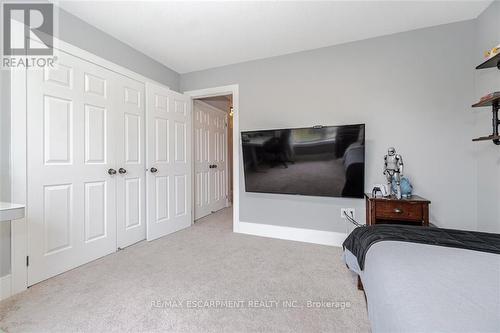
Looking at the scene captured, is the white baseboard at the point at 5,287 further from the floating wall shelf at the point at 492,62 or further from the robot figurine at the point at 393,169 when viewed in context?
the floating wall shelf at the point at 492,62

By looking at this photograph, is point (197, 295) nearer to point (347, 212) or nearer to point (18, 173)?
point (18, 173)

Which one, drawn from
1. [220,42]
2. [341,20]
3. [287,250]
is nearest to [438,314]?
[287,250]

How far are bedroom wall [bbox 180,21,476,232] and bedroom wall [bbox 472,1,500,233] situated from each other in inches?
2.3

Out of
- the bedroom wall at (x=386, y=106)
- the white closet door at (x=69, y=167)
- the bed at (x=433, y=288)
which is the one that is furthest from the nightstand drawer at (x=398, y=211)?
the white closet door at (x=69, y=167)

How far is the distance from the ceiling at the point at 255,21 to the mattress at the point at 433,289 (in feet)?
6.92

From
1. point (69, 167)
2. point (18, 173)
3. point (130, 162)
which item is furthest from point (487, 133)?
point (18, 173)

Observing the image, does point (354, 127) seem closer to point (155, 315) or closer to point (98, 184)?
point (155, 315)

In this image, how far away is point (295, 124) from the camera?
2768mm

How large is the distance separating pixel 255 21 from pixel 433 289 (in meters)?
2.45

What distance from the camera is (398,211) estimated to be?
2027 mm

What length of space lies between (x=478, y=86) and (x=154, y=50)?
363 cm

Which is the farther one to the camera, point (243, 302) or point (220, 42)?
point (220, 42)

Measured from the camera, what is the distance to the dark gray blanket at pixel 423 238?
3.75 ft

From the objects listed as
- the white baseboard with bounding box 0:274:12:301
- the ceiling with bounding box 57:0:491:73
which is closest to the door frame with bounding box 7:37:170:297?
the white baseboard with bounding box 0:274:12:301
